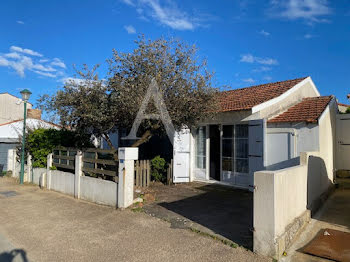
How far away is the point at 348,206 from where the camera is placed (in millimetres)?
6289

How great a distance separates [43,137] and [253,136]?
8267 millimetres

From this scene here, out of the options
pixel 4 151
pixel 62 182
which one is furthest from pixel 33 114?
pixel 62 182

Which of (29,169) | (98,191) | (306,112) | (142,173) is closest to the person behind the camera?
(98,191)

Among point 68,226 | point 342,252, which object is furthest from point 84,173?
point 342,252

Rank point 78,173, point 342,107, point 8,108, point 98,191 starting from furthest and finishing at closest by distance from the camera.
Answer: point 8,108
point 342,107
point 78,173
point 98,191

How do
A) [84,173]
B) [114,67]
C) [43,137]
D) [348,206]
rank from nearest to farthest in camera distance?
[348,206] → [114,67] → [84,173] → [43,137]

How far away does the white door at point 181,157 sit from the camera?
30.0 feet

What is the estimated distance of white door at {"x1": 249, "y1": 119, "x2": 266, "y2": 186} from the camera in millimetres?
7523

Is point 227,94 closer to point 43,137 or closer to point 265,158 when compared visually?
point 265,158

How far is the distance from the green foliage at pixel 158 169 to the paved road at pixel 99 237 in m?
3.06

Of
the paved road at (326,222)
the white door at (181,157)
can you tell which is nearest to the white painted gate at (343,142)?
the paved road at (326,222)

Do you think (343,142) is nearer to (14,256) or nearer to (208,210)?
(208,210)

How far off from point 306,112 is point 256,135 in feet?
6.10

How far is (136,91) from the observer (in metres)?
6.27
